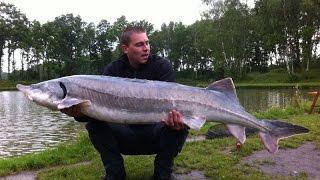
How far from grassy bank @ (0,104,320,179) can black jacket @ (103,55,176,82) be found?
154cm

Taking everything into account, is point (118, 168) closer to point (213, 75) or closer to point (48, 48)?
point (213, 75)

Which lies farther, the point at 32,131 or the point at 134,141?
the point at 32,131

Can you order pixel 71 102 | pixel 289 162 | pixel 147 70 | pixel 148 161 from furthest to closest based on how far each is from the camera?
pixel 289 162 < pixel 148 161 < pixel 147 70 < pixel 71 102

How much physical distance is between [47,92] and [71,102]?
0.30 m

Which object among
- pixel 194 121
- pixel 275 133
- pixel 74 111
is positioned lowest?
pixel 275 133

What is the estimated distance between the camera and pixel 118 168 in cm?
627

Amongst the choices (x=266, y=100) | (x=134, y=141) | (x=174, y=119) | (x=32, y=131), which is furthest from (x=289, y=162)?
(x=266, y=100)

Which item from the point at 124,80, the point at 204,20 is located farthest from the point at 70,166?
the point at 204,20

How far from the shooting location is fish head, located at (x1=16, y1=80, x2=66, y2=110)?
212 inches

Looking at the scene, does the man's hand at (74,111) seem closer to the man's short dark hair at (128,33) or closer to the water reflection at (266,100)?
the man's short dark hair at (128,33)

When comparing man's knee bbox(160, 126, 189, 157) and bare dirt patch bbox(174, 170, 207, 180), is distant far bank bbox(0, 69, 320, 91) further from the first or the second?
man's knee bbox(160, 126, 189, 157)

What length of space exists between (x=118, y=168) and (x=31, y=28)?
7911cm

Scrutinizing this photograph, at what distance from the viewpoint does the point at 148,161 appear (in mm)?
8094

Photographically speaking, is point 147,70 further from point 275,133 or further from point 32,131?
point 32,131
